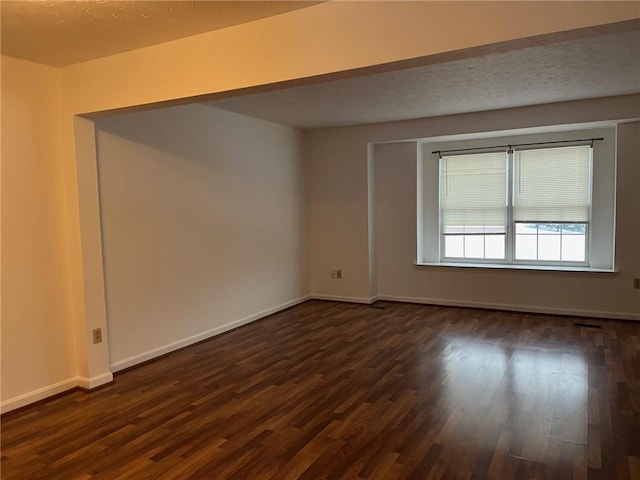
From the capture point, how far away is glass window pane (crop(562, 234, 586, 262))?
5551 mm

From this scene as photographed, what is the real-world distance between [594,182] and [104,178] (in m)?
5.13

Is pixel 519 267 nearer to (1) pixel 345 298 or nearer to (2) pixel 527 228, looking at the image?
(2) pixel 527 228

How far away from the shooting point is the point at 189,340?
455 cm

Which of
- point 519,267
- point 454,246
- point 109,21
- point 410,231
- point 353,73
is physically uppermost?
point 109,21

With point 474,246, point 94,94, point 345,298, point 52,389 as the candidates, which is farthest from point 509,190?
point 52,389

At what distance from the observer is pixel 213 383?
3.60 metres

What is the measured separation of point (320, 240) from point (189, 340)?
2581 millimetres

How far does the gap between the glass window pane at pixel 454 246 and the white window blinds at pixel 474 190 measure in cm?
14

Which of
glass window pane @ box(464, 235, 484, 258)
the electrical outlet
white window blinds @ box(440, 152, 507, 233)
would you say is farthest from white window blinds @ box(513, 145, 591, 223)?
the electrical outlet

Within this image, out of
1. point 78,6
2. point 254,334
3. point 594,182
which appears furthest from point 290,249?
point 78,6

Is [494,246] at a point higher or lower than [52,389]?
higher

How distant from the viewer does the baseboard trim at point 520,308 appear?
516 cm

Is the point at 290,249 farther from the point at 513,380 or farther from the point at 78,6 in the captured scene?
the point at 78,6

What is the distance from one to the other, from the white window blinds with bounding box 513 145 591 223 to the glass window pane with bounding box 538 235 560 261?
0.73 feet
